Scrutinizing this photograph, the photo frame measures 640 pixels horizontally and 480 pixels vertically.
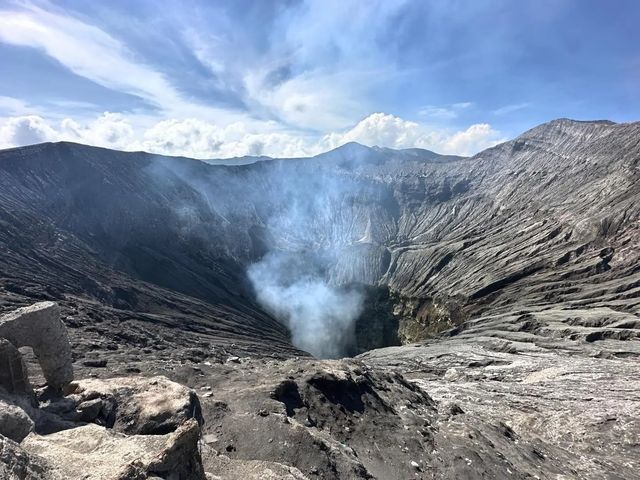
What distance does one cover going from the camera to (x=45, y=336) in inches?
547

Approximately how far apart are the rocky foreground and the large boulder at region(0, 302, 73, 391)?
17cm

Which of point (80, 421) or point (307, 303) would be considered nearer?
point (80, 421)

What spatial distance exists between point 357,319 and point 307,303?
12247 millimetres

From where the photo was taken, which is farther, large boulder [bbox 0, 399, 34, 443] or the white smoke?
the white smoke

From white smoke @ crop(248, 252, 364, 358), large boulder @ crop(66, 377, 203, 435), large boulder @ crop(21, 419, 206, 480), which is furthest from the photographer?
white smoke @ crop(248, 252, 364, 358)

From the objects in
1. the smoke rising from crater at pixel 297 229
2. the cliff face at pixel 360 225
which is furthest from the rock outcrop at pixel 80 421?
the smoke rising from crater at pixel 297 229

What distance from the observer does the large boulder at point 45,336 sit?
13.3 metres

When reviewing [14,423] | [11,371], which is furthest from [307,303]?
[14,423]

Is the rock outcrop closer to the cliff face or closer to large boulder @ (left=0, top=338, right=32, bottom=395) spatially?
large boulder @ (left=0, top=338, right=32, bottom=395)

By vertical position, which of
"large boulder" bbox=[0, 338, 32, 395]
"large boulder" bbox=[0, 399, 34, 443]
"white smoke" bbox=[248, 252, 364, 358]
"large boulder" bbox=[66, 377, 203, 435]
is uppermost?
"white smoke" bbox=[248, 252, 364, 358]

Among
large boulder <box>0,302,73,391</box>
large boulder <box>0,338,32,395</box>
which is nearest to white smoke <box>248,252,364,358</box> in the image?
large boulder <box>0,302,73,391</box>

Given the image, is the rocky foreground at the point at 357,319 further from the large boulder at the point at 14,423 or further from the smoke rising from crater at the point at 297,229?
the smoke rising from crater at the point at 297,229

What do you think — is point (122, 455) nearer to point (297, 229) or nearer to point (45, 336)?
point (45, 336)

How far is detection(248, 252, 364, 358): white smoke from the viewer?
92.7 meters
